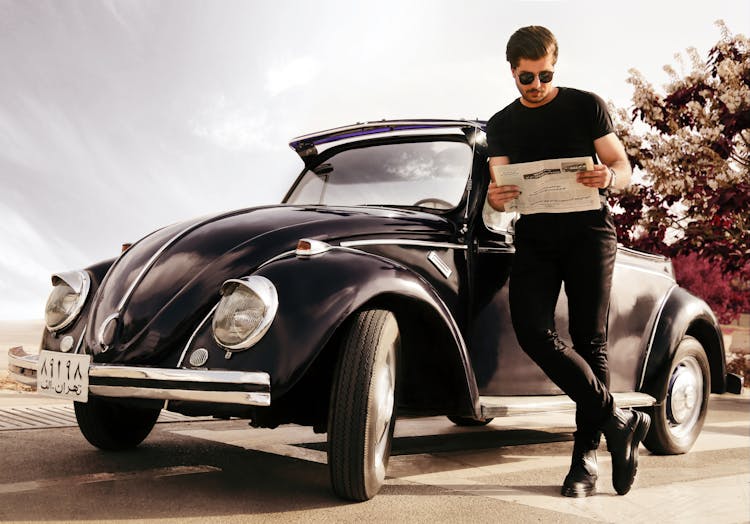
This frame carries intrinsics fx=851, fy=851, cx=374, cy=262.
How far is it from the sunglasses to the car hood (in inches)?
33.9

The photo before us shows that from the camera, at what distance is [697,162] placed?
11.6m

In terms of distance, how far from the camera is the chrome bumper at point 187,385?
3143 millimetres

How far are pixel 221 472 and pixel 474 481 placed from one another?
125 cm

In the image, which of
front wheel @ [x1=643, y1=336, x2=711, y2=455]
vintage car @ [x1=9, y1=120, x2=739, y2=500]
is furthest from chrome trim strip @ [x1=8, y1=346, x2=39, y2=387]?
front wheel @ [x1=643, y1=336, x2=711, y2=455]

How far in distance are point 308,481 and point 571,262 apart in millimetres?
1597

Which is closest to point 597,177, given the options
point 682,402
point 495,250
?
point 495,250

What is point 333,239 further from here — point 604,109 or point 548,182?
point 604,109

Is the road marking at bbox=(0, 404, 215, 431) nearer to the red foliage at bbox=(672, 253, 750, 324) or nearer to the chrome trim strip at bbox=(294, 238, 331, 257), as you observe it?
the chrome trim strip at bbox=(294, 238, 331, 257)

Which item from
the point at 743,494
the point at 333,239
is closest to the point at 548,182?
the point at 333,239

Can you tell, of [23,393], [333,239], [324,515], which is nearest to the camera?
[324,515]

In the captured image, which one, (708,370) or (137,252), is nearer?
(137,252)

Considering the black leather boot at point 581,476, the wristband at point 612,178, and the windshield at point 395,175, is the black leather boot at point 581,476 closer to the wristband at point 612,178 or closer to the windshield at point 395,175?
the wristband at point 612,178

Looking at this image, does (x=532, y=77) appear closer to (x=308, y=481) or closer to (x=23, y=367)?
(x=308, y=481)

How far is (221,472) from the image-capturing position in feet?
13.7
